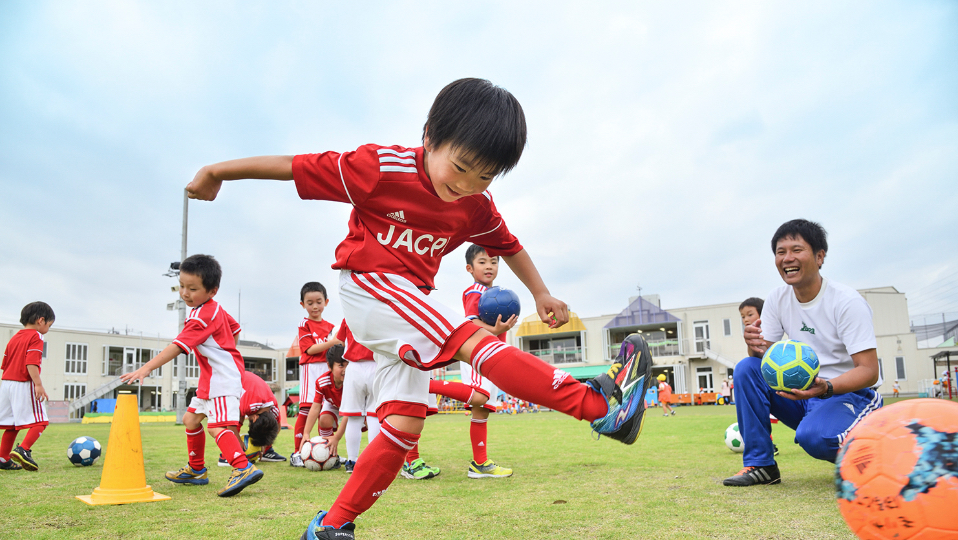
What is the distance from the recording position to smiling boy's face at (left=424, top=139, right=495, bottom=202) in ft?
7.76

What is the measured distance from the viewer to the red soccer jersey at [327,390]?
23.7ft

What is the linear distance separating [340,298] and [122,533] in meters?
1.73

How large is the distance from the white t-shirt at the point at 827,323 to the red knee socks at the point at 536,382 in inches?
106

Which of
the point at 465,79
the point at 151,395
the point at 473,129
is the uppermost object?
the point at 465,79

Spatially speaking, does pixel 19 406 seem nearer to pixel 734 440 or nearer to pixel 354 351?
pixel 354 351

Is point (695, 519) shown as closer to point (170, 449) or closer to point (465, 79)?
point (465, 79)

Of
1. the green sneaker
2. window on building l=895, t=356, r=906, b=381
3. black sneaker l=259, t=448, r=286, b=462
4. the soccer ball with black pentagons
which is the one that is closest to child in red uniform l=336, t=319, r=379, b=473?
the soccer ball with black pentagons

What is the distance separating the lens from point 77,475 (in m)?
5.71

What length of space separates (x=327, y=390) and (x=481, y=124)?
18.5 feet

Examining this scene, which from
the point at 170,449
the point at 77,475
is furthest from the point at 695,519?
the point at 170,449

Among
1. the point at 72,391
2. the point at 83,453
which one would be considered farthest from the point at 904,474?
the point at 72,391

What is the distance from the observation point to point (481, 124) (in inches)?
91.4

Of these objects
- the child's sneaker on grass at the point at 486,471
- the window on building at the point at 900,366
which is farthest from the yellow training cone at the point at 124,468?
the window on building at the point at 900,366

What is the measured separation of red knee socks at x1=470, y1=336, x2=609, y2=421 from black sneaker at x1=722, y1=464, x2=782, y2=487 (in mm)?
2511
